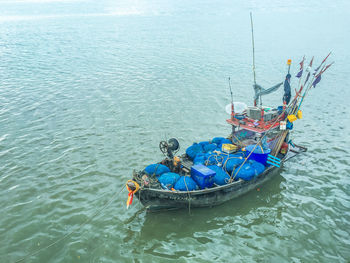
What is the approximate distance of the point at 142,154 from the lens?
1611 centimetres

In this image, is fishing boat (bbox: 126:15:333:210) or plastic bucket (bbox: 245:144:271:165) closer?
fishing boat (bbox: 126:15:333:210)

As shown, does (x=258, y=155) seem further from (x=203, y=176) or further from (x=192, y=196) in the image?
(x=192, y=196)

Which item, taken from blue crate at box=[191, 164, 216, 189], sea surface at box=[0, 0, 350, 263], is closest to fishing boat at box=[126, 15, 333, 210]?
blue crate at box=[191, 164, 216, 189]

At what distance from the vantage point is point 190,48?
42.0 metres

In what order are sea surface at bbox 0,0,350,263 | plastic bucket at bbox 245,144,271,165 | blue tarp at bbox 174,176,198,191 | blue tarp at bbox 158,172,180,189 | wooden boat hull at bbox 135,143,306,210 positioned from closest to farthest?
sea surface at bbox 0,0,350,263
wooden boat hull at bbox 135,143,306,210
blue tarp at bbox 174,176,198,191
blue tarp at bbox 158,172,180,189
plastic bucket at bbox 245,144,271,165

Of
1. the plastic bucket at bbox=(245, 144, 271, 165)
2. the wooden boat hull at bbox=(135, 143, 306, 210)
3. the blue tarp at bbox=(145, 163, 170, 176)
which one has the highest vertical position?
the blue tarp at bbox=(145, 163, 170, 176)

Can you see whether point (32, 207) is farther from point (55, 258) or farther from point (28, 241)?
point (55, 258)

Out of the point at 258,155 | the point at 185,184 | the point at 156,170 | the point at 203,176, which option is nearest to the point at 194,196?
the point at 185,184

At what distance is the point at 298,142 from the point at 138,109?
12.3 metres

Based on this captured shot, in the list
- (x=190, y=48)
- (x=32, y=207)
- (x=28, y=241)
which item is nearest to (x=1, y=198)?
(x=32, y=207)

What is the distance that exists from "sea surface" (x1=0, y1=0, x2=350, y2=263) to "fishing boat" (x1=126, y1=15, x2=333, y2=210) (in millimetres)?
821

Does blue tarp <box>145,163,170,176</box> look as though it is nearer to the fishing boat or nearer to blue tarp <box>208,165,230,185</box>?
the fishing boat

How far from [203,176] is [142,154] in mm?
Result: 6123

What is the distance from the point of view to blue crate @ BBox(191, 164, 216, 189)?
35.9ft
